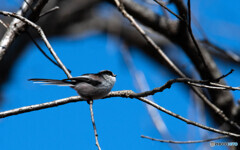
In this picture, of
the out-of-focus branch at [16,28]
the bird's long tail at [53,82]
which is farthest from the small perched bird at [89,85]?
the out-of-focus branch at [16,28]

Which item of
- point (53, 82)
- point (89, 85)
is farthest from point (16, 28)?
point (89, 85)

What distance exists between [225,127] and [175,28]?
130 centimetres

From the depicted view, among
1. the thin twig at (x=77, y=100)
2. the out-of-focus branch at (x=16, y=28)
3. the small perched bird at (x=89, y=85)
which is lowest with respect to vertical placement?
the thin twig at (x=77, y=100)

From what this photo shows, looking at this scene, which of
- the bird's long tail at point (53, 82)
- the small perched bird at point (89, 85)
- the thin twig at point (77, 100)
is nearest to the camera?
the thin twig at point (77, 100)

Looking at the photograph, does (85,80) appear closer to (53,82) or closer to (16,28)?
(53,82)

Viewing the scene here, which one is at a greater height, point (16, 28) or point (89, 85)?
point (16, 28)

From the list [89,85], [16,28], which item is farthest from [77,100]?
[16,28]

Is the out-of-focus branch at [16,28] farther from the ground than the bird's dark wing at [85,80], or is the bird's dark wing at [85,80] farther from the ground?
the out-of-focus branch at [16,28]

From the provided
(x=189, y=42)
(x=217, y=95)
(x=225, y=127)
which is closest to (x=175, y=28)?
(x=189, y=42)

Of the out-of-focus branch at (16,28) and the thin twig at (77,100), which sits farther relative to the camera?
the out-of-focus branch at (16,28)

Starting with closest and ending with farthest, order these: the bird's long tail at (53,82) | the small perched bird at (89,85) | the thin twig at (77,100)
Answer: the thin twig at (77,100) → the bird's long tail at (53,82) → the small perched bird at (89,85)

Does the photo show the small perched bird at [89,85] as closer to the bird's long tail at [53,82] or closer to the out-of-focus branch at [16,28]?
the bird's long tail at [53,82]

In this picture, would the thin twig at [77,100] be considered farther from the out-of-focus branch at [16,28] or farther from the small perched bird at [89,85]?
the out-of-focus branch at [16,28]

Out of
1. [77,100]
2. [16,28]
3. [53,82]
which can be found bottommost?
[77,100]
